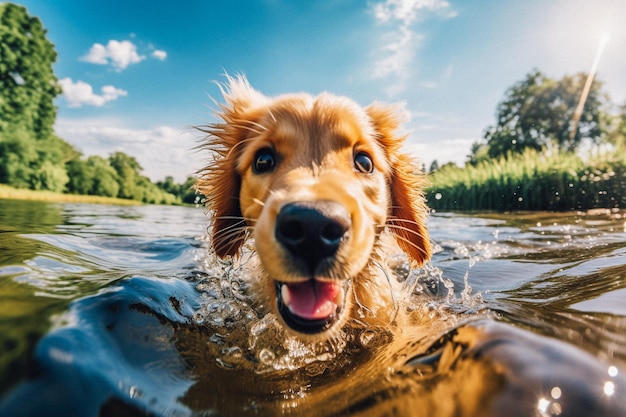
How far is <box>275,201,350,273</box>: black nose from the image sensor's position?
1.92 m

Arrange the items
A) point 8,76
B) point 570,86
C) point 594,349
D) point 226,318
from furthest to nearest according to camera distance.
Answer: point 570,86
point 8,76
point 226,318
point 594,349

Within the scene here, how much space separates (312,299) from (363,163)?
1.32 metres

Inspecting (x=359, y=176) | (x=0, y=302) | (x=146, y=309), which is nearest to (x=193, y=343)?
(x=146, y=309)

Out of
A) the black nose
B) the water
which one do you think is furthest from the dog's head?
the water

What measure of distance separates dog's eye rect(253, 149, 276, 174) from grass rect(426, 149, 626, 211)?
12.9m

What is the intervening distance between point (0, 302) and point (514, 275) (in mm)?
4441

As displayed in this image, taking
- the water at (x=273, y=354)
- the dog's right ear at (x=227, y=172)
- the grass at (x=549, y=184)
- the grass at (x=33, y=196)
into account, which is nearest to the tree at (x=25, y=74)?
the grass at (x=33, y=196)

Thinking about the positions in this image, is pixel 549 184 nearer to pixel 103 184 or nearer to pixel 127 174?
pixel 103 184

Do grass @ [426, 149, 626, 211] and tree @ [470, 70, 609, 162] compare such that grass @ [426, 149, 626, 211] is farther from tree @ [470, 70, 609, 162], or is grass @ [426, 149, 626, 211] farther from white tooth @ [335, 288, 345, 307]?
tree @ [470, 70, 609, 162]

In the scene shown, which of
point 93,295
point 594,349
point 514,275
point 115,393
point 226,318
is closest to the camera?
point 115,393

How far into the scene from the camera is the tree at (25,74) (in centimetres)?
3247

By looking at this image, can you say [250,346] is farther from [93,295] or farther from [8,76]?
[8,76]

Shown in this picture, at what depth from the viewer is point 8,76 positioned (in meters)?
33.0

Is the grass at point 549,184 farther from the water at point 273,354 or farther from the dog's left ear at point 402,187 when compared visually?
the dog's left ear at point 402,187
